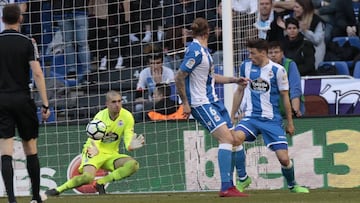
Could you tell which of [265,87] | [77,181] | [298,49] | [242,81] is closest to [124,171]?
[77,181]

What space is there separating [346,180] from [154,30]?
394 cm

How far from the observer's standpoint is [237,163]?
45.4ft

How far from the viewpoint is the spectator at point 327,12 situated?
59.7ft

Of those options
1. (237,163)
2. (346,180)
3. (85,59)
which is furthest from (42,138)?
(346,180)

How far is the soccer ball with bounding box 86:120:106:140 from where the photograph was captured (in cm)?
1453

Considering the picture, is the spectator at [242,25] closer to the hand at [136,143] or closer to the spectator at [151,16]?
the spectator at [151,16]

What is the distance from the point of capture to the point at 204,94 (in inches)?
511

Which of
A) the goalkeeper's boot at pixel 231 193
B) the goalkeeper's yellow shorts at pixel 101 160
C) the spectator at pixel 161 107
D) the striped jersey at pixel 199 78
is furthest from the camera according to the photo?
the spectator at pixel 161 107

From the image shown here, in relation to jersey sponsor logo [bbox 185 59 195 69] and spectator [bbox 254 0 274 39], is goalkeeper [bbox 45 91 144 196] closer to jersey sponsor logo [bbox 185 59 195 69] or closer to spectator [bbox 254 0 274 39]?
jersey sponsor logo [bbox 185 59 195 69]

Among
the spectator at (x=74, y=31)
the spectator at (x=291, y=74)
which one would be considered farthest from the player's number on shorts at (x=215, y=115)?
the spectator at (x=74, y=31)

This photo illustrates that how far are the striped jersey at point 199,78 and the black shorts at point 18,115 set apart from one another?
8.68 ft

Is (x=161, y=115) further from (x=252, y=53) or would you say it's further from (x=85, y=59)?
(x=252, y=53)

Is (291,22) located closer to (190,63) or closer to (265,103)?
(265,103)

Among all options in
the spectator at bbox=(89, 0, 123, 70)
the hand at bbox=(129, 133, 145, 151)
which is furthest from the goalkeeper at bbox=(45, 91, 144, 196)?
the spectator at bbox=(89, 0, 123, 70)
